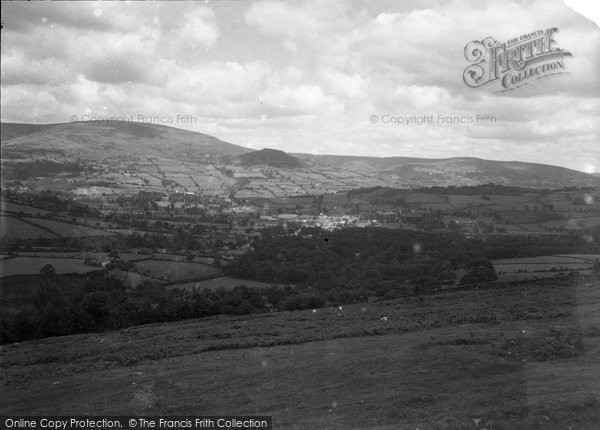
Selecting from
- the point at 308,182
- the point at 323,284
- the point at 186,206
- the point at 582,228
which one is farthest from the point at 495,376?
the point at 308,182

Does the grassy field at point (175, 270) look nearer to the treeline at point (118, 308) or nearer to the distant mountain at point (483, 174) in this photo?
the treeline at point (118, 308)

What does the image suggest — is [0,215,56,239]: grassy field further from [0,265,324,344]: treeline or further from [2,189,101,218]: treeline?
[0,265,324,344]: treeline

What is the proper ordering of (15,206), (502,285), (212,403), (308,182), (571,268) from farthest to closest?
(308,182)
(15,206)
(571,268)
(502,285)
(212,403)

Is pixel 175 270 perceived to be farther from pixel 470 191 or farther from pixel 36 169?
pixel 36 169

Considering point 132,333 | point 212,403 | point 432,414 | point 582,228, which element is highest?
point 582,228

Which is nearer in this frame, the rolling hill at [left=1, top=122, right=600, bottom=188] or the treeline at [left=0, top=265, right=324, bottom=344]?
the treeline at [left=0, top=265, right=324, bottom=344]

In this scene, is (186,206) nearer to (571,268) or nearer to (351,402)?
(571,268)

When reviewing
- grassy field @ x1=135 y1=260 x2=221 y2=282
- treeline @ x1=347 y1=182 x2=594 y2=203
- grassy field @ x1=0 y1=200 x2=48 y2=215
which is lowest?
grassy field @ x1=135 y1=260 x2=221 y2=282

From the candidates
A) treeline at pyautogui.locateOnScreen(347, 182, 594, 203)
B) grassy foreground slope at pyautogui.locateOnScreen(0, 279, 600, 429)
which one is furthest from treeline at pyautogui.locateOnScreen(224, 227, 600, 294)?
treeline at pyautogui.locateOnScreen(347, 182, 594, 203)

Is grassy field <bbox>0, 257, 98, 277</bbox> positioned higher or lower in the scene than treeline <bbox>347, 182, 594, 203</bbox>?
lower
